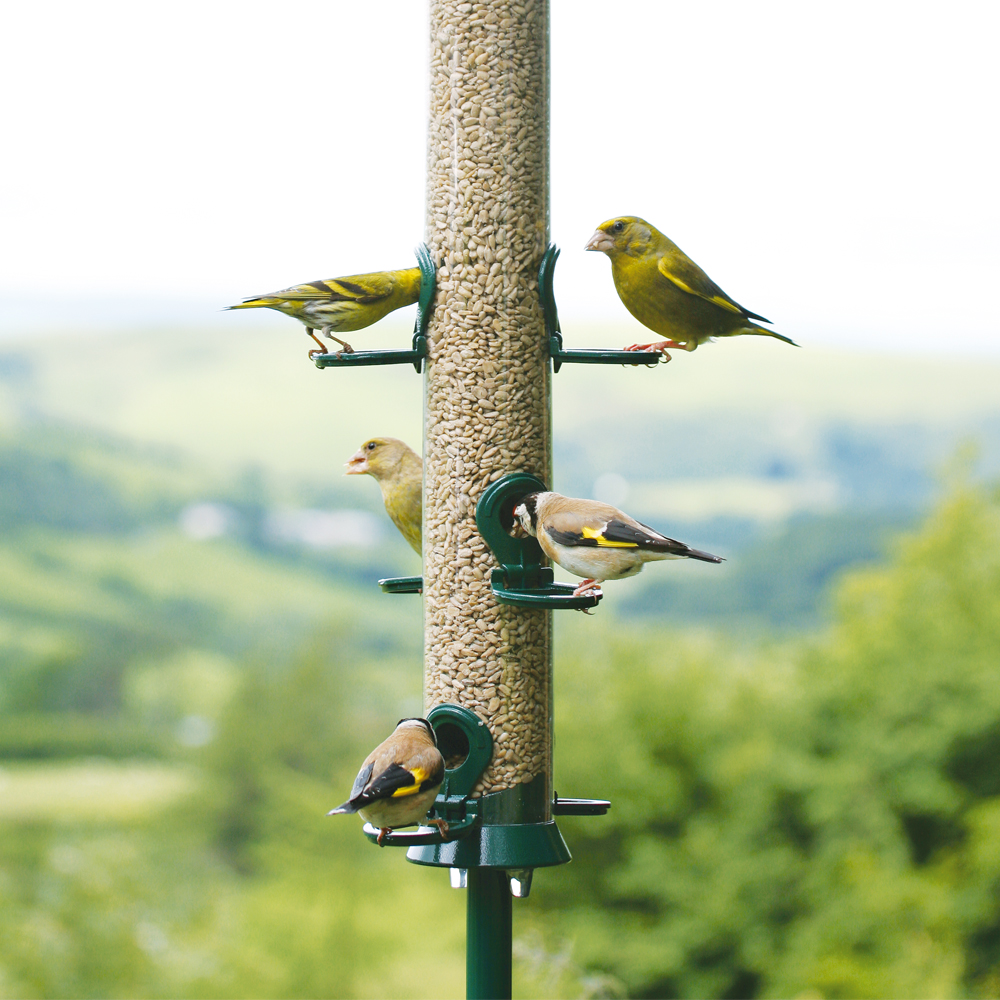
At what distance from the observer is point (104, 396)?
38.6 meters

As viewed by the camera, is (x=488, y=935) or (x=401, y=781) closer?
(x=401, y=781)

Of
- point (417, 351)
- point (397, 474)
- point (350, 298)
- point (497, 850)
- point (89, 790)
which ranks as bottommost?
point (89, 790)

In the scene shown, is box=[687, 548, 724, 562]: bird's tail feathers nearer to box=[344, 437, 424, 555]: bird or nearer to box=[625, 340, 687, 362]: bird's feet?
box=[625, 340, 687, 362]: bird's feet

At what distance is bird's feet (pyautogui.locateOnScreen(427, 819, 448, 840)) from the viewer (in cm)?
356

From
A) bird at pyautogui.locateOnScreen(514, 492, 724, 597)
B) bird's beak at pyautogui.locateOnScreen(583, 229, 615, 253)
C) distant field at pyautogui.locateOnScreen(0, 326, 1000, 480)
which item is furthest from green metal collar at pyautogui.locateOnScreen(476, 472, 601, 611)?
distant field at pyautogui.locateOnScreen(0, 326, 1000, 480)

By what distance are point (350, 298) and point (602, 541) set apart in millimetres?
1218

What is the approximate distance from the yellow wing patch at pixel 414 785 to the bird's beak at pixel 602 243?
194 cm

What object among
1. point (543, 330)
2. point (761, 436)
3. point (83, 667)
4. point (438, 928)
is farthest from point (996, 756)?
point (83, 667)

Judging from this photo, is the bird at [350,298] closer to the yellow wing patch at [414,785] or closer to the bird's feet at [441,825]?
the yellow wing patch at [414,785]

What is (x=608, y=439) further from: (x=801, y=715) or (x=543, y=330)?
(x=543, y=330)

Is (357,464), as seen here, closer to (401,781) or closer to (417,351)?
(417,351)

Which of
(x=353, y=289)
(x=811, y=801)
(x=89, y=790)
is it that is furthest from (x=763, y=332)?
(x=89, y=790)

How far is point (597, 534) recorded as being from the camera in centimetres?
352

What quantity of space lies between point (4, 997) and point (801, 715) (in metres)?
10.7
